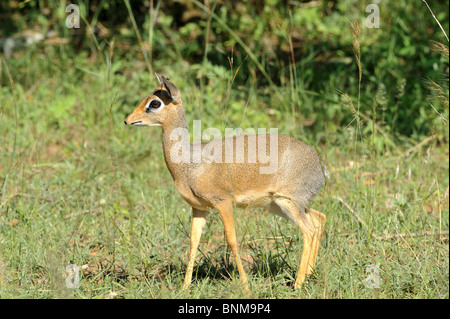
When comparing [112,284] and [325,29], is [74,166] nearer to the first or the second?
[112,284]

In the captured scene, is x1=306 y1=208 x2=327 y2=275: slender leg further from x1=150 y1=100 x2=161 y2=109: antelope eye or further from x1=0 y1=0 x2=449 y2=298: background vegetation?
x1=150 y1=100 x2=161 y2=109: antelope eye

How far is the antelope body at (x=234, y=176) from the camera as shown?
12.0ft

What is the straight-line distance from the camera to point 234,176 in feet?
12.5

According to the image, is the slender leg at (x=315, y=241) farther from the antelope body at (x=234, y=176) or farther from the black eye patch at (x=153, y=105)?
the black eye patch at (x=153, y=105)

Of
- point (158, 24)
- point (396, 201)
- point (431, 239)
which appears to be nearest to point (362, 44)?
point (158, 24)

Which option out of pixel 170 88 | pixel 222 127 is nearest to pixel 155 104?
pixel 170 88

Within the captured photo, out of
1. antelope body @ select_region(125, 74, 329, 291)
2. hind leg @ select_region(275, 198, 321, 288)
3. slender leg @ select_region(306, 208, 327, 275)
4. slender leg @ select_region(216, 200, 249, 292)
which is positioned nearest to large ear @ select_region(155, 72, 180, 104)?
antelope body @ select_region(125, 74, 329, 291)

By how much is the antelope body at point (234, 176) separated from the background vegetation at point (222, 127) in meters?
0.11

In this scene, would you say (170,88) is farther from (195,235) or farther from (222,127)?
(195,235)

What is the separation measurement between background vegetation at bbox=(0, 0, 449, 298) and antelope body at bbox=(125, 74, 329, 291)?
0.11m

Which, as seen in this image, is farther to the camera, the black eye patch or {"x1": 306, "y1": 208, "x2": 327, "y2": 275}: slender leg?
{"x1": 306, "y1": 208, "x2": 327, "y2": 275}: slender leg

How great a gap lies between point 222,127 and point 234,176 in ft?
0.96

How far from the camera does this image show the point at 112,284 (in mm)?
3826

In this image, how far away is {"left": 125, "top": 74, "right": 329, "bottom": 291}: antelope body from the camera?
12.0 feet
